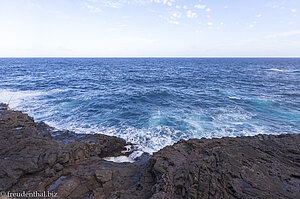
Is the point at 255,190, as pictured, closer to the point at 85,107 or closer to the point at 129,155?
the point at 129,155

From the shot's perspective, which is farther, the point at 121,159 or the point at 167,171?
the point at 121,159

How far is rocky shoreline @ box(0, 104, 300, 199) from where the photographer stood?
4.89 m

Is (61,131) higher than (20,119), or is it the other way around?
(20,119)

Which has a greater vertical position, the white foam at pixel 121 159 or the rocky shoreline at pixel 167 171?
the rocky shoreline at pixel 167 171

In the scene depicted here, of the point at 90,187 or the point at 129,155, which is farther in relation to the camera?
the point at 129,155

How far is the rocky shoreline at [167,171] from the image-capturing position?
489 centimetres

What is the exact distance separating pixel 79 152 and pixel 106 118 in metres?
8.26

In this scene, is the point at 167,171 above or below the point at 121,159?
above

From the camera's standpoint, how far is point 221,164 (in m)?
5.65

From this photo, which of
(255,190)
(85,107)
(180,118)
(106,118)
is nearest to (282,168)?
(255,190)

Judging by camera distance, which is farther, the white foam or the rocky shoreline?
the white foam

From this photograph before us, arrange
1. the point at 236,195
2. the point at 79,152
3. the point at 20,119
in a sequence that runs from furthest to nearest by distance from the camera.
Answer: the point at 20,119 → the point at 79,152 → the point at 236,195

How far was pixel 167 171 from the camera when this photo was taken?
18.6 ft

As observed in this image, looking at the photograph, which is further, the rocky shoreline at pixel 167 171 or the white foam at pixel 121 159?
the white foam at pixel 121 159
